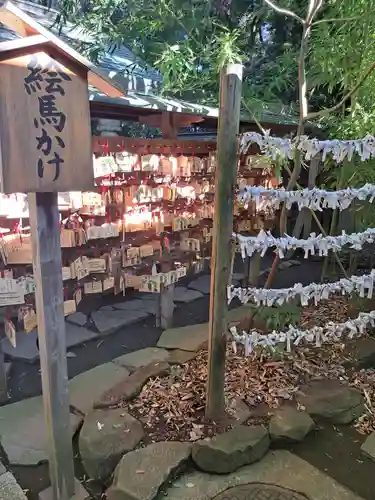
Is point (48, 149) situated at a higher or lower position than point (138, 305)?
higher

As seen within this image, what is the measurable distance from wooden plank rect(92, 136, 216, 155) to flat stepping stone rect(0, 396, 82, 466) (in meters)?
2.36

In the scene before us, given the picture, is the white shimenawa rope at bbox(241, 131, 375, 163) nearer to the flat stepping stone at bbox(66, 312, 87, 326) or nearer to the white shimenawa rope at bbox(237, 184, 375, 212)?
the white shimenawa rope at bbox(237, 184, 375, 212)

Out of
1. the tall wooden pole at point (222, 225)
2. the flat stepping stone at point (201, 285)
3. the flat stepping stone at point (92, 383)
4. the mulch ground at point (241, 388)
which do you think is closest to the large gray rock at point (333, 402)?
the mulch ground at point (241, 388)

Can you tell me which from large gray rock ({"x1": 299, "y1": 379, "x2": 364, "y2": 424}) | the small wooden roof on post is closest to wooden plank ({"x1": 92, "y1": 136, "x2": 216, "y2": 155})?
the small wooden roof on post

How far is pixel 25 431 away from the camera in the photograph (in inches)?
128

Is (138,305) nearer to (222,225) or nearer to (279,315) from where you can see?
(279,315)

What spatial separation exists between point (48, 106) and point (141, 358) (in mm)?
2894

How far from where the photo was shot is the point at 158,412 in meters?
3.39

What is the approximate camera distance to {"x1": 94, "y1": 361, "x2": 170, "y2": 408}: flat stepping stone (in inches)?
136

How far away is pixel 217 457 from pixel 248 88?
15.7 feet

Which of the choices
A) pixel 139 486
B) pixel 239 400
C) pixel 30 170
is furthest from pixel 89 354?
pixel 30 170

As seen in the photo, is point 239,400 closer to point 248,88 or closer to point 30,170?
point 30,170

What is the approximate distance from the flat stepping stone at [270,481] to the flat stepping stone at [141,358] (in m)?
1.54

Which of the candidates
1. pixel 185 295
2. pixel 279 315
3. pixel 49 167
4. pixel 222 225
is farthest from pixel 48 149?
pixel 185 295
